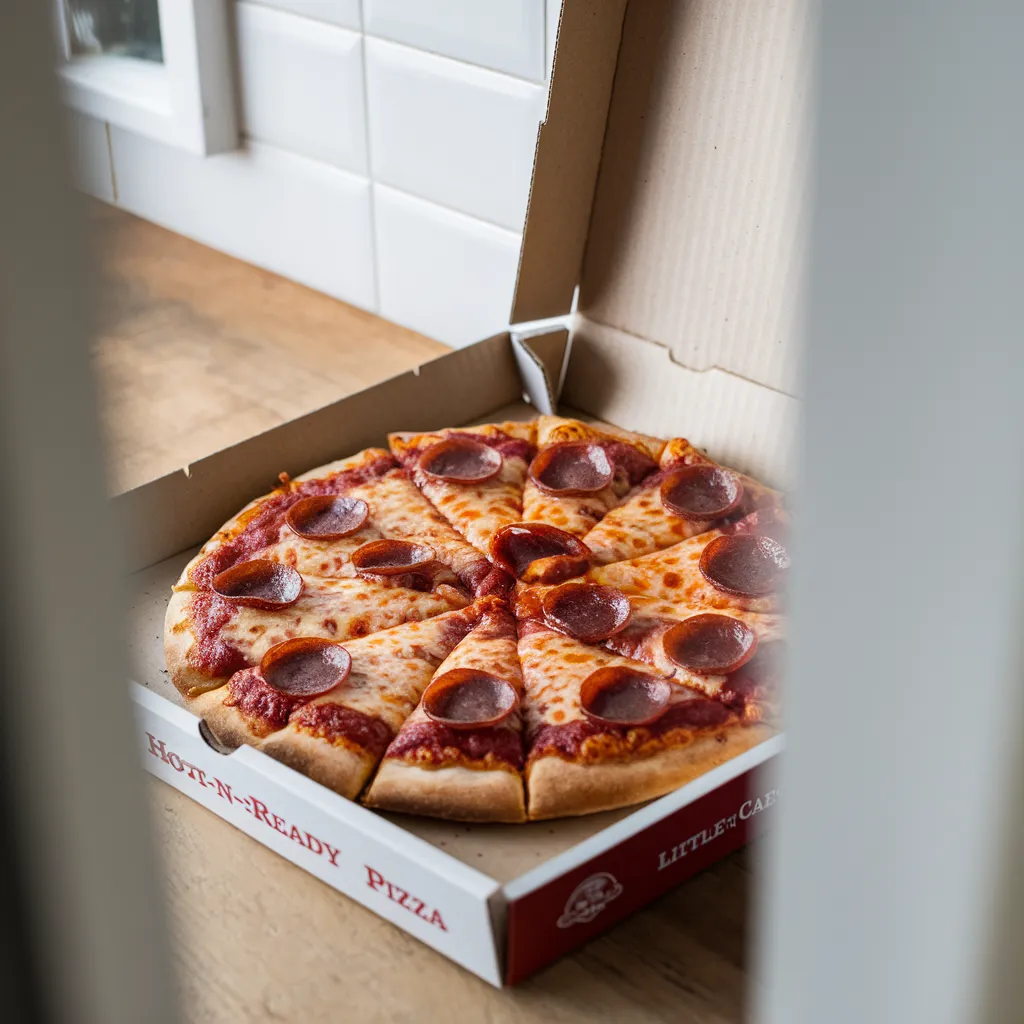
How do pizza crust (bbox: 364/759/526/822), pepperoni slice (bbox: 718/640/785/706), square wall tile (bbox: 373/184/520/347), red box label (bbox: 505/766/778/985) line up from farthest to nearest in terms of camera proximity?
square wall tile (bbox: 373/184/520/347), pepperoni slice (bbox: 718/640/785/706), pizza crust (bbox: 364/759/526/822), red box label (bbox: 505/766/778/985)

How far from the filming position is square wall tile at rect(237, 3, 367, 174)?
205cm

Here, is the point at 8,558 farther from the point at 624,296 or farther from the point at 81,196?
the point at 624,296

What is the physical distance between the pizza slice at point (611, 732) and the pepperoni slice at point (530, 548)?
0.52 feet

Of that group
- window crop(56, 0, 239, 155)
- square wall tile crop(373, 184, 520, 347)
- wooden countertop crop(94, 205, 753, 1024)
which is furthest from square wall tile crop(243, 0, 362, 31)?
wooden countertop crop(94, 205, 753, 1024)

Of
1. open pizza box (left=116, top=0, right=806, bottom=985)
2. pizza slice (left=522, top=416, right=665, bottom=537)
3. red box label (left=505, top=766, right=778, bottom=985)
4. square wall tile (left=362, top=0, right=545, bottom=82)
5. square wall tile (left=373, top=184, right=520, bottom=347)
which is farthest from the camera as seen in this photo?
square wall tile (left=373, top=184, right=520, bottom=347)

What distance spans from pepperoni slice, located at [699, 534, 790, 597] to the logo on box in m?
0.43

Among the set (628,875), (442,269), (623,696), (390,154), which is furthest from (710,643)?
(390,154)

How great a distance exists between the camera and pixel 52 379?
0.66ft

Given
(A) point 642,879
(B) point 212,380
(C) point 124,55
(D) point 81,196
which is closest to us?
(D) point 81,196

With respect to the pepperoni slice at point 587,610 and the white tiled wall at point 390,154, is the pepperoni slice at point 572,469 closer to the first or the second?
the pepperoni slice at point 587,610

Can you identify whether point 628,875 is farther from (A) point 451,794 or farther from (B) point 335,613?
(B) point 335,613

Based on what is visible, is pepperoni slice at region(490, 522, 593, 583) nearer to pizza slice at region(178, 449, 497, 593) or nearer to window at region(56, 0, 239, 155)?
pizza slice at region(178, 449, 497, 593)

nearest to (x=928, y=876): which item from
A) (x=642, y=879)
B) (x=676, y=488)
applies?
(x=642, y=879)

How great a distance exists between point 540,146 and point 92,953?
1.45 m
